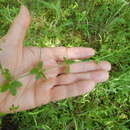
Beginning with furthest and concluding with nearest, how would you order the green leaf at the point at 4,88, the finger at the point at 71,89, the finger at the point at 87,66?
the finger at the point at 87,66 → the finger at the point at 71,89 → the green leaf at the point at 4,88

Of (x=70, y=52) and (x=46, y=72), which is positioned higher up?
(x=70, y=52)

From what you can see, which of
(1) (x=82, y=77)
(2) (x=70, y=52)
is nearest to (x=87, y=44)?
(2) (x=70, y=52)

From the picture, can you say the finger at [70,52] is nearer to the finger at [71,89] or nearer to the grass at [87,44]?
the grass at [87,44]

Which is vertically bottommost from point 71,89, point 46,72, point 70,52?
point 71,89

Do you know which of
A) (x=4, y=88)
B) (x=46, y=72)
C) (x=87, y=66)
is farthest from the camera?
(x=87, y=66)

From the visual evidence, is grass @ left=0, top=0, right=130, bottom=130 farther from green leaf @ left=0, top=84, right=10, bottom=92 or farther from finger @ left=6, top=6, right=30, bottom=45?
green leaf @ left=0, top=84, right=10, bottom=92

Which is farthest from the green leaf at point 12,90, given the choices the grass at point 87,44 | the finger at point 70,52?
the finger at point 70,52

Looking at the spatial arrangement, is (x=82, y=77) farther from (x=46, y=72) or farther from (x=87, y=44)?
(x=87, y=44)

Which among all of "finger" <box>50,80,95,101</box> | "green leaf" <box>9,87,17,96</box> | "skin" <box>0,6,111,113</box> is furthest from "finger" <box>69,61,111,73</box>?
"green leaf" <box>9,87,17,96</box>
